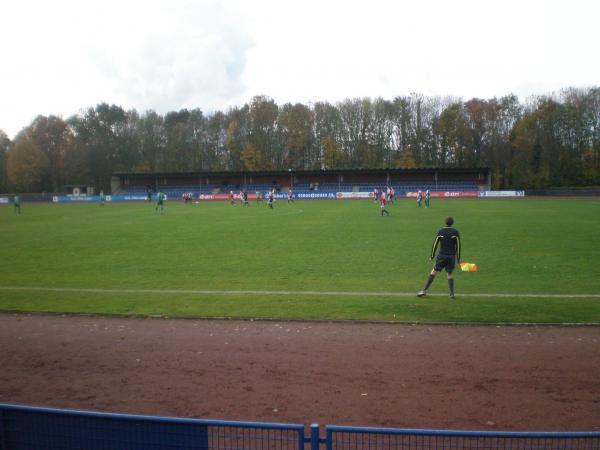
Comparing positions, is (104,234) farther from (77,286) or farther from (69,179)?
(69,179)

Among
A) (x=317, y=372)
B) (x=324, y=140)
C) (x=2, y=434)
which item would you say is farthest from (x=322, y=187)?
(x=2, y=434)

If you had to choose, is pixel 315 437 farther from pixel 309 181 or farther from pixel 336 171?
pixel 309 181

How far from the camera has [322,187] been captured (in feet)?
241

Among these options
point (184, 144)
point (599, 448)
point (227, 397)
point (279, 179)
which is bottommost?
point (227, 397)

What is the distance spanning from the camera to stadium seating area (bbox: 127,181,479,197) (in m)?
68.3

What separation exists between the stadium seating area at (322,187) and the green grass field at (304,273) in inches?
1692

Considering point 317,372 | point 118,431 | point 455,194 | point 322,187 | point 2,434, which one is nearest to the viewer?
point 118,431

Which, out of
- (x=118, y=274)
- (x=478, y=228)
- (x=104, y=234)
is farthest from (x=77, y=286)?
(x=478, y=228)

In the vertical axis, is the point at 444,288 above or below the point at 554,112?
below

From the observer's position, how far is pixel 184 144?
95.9 meters

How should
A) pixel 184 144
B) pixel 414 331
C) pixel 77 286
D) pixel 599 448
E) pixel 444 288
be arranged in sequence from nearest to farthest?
pixel 599 448
pixel 414 331
pixel 444 288
pixel 77 286
pixel 184 144

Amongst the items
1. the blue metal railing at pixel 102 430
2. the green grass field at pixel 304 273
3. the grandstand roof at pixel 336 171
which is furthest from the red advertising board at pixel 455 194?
the blue metal railing at pixel 102 430

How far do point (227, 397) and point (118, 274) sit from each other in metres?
10.1

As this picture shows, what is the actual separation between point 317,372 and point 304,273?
758 centimetres
